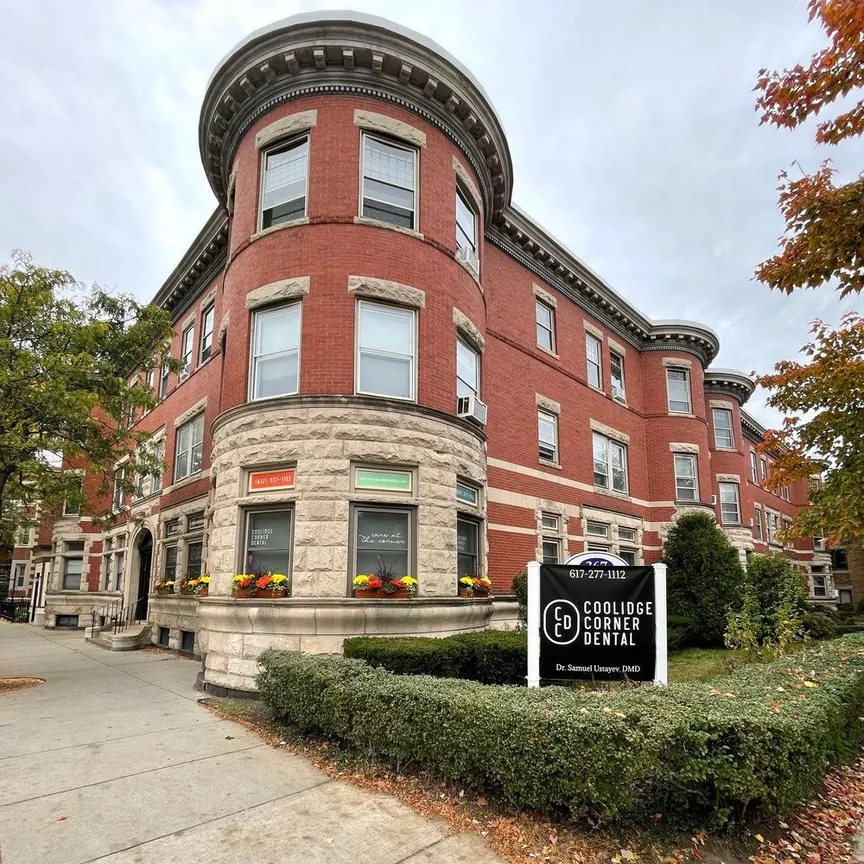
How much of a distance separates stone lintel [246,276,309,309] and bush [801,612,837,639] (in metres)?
15.0

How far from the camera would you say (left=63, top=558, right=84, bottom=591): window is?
27.9m

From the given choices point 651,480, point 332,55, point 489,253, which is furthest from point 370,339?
point 651,480

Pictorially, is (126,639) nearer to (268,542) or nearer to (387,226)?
(268,542)

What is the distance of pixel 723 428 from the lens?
1267 inches

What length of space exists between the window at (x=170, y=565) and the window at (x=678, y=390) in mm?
19179

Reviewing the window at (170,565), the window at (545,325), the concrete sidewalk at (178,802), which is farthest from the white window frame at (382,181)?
the window at (170,565)

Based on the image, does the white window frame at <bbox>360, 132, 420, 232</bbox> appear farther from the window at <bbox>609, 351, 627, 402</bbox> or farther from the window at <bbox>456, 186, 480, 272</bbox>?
the window at <bbox>609, 351, 627, 402</bbox>

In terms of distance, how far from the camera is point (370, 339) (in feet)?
39.9

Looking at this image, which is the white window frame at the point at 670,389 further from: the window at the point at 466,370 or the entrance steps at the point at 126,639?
the entrance steps at the point at 126,639

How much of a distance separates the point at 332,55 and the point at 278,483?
8.43m

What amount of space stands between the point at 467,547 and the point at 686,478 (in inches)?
594

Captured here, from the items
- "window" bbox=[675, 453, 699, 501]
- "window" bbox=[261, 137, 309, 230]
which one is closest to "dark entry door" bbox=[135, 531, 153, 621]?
"window" bbox=[261, 137, 309, 230]

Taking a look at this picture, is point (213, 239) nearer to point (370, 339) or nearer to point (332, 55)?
point (332, 55)

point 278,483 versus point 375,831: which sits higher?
point 278,483
